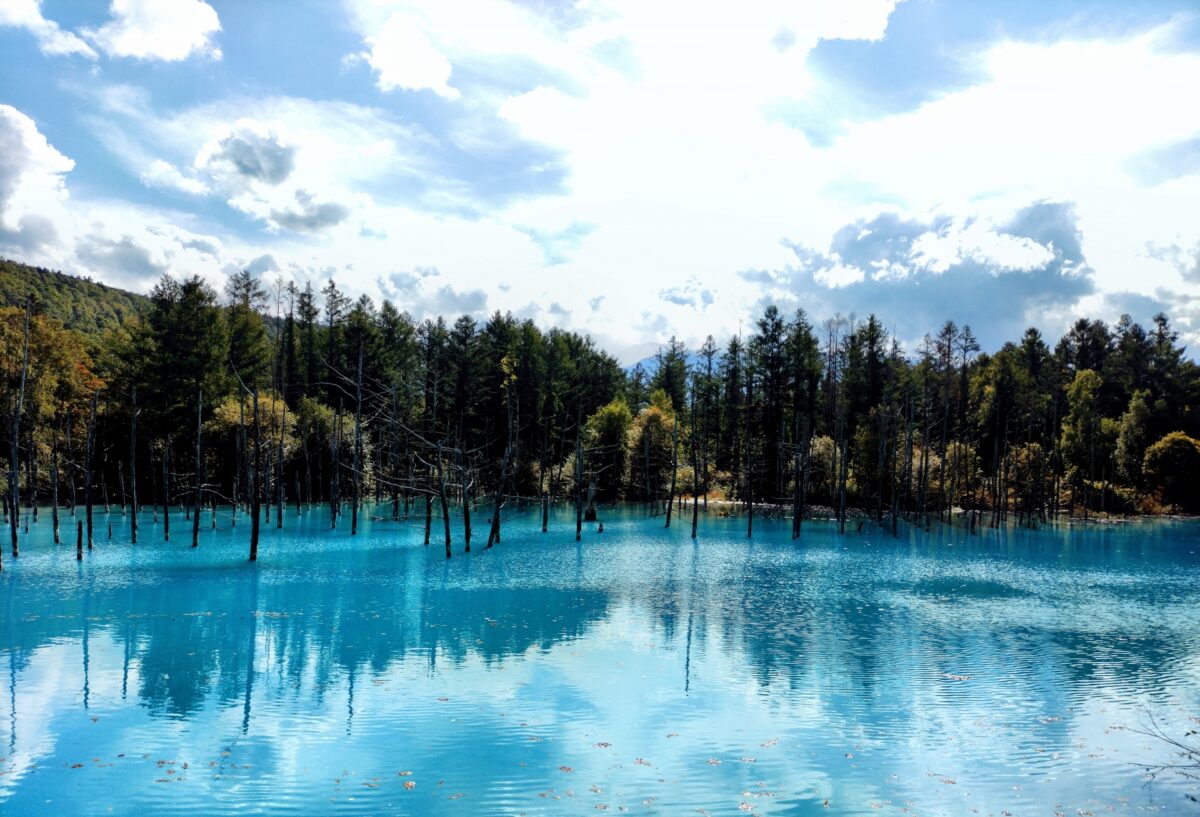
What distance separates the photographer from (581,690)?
16.4 m

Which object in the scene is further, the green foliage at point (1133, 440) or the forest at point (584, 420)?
the green foliage at point (1133, 440)

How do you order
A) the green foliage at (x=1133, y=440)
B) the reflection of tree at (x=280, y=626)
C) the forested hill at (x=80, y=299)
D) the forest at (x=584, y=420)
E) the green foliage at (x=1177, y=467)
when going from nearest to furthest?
the reflection of tree at (x=280, y=626) → the forest at (x=584, y=420) → the green foliage at (x=1177, y=467) → the green foliage at (x=1133, y=440) → the forested hill at (x=80, y=299)

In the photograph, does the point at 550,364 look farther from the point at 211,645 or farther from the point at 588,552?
the point at 211,645

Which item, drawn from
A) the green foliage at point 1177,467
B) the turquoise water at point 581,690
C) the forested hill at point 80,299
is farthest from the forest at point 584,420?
the forested hill at point 80,299

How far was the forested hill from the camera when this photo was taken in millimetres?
111250

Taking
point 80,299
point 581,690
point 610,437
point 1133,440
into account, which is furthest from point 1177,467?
point 80,299

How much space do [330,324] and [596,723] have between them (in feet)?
245

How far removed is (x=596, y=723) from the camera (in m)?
14.4

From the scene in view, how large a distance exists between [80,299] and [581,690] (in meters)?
139

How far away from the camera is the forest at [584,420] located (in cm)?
5731

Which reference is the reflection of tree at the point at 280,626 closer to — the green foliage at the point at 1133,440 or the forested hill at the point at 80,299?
the green foliage at the point at 1133,440

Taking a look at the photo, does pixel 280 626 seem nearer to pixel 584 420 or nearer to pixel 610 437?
pixel 610 437

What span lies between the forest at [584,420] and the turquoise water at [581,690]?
782 inches

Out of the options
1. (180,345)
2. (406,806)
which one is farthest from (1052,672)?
(180,345)
